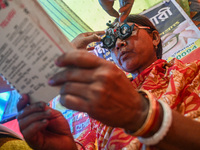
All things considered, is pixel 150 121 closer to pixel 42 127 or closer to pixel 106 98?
pixel 106 98

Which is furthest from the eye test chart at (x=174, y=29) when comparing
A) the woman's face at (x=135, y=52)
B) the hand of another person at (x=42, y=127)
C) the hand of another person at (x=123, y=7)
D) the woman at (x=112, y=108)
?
the hand of another person at (x=42, y=127)

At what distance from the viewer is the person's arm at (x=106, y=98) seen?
43cm

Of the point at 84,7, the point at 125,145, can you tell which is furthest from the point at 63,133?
the point at 84,7

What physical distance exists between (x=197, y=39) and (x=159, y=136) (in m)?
2.09

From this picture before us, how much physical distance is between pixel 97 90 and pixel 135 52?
3.01 feet

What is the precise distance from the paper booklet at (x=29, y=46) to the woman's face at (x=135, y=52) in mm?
837

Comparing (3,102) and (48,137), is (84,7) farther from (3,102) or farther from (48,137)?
(48,137)

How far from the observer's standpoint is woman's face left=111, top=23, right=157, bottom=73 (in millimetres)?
1282

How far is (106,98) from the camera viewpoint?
0.44 metres

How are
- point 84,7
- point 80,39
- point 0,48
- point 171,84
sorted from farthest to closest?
1. point 84,7
2. point 80,39
3. point 171,84
4. point 0,48

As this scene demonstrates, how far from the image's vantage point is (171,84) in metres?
0.88

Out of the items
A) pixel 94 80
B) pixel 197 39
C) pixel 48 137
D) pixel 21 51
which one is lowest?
pixel 197 39

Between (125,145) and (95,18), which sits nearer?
(125,145)

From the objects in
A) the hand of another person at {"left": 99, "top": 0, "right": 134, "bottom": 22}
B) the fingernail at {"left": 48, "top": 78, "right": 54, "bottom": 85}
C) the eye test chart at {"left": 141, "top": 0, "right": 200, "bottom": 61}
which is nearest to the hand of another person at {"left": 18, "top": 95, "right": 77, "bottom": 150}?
the fingernail at {"left": 48, "top": 78, "right": 54, "bottom": 85}
